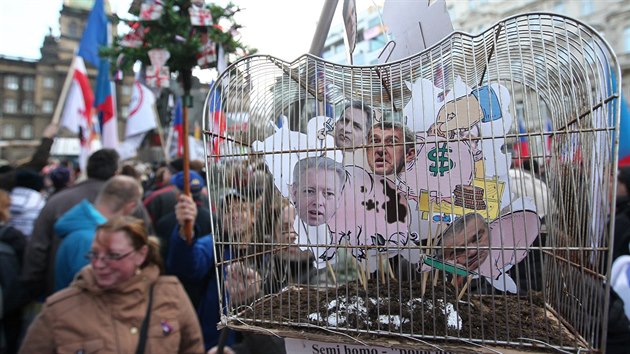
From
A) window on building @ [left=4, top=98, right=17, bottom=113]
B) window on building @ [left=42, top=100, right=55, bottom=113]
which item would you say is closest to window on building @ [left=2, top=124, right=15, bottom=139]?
window on building @ [left=4, top=98, right=17, bottom=113]

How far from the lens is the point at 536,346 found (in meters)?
1.05

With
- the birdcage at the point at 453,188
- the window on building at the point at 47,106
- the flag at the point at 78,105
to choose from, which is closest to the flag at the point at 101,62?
the flag at the point at 78,105

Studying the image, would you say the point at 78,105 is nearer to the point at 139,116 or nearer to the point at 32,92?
the point at 139,116

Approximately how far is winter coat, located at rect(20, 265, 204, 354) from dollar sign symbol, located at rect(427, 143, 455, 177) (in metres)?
1.76

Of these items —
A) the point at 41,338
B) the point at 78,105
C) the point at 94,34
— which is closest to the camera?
the point at 41,338

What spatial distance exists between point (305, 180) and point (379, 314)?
414mm

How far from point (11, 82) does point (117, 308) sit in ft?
165

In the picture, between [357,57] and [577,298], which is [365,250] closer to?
[577,298]

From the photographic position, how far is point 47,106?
1777 inches

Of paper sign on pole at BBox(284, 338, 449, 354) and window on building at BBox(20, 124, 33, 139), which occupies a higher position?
window on building at BBox(20, 124, 33, 139)

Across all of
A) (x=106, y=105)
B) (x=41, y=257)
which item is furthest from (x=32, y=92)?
(x=41, y=257)

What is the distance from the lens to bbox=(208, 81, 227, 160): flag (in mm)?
1354

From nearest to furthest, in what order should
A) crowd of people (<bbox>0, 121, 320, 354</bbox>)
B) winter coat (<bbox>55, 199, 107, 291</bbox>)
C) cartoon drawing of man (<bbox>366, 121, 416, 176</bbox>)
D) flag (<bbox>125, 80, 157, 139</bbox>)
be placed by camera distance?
cartoon drawing of man (<bbox>366, 121, 416, 176</bbox>), crowd of people (<bbox>0, 121, 320, 354</bbox>), winter coat (<bbox>55, 199, 107, 291</bbox>), flag (<bbox>125, 80, 157, 139</bbox>)

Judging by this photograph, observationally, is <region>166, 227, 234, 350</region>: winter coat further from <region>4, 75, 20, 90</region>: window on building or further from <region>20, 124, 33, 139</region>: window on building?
<region>4, 75, 20, 90</region>: window on building
